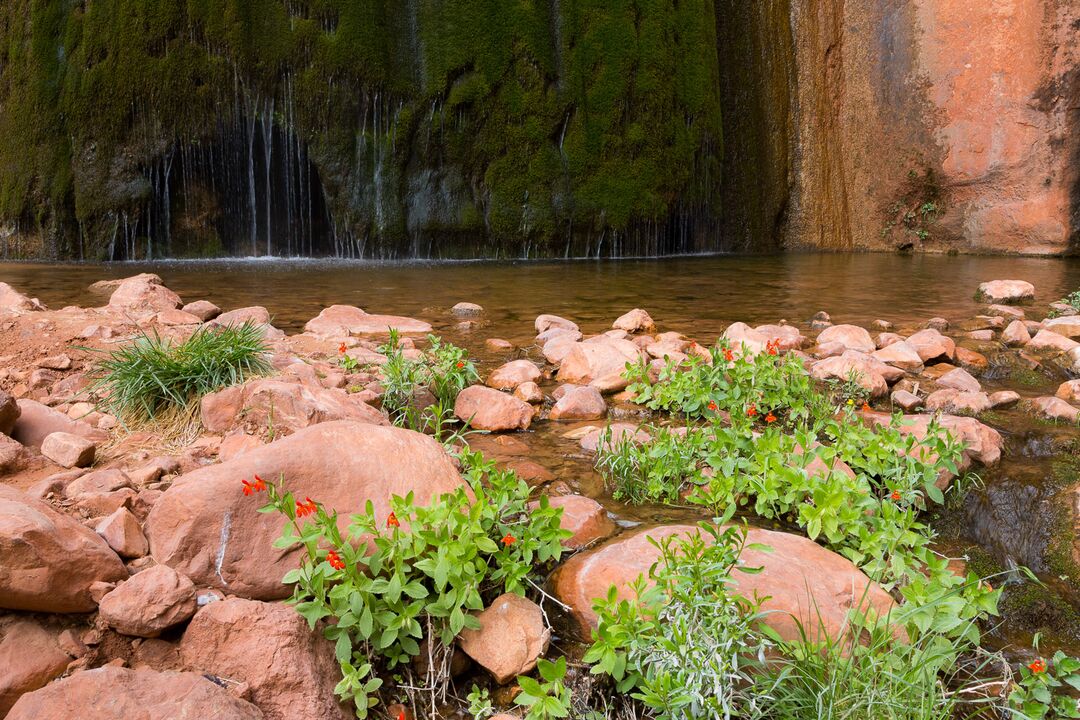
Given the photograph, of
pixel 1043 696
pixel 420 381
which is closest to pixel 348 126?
pixel 420 381

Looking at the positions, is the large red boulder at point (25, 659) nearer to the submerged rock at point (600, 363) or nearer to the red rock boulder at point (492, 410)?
the red rock boulder at point (492, 410)

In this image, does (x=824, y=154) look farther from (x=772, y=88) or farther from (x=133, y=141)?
(x=133, y=141)

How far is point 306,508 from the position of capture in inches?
71.9

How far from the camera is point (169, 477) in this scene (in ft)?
7.82

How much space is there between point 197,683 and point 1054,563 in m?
2.44

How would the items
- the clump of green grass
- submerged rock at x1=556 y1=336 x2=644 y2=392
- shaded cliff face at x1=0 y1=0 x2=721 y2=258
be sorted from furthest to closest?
1. shaded cliff face at x1=0 y1=0 x2=721 y2=258
2. submerged rock at x1=556 y1=336 x2=644 y2=392
3. the clump of green grass

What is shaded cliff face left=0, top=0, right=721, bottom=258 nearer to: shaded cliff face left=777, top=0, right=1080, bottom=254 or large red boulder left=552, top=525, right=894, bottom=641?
shaded cliff face left=777, top=0, right=1080, bottom=254

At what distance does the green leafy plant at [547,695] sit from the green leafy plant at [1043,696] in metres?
0.94

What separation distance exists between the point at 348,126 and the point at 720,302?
6768 mm

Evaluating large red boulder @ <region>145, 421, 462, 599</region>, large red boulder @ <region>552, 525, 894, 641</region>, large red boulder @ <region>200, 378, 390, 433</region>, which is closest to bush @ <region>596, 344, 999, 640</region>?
large red boulder @ <region>552, 525, 894, 641</region>

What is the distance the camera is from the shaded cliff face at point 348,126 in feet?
33.5

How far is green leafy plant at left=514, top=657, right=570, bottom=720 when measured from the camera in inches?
59.5

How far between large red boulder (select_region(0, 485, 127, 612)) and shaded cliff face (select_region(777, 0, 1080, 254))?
14.9 meters

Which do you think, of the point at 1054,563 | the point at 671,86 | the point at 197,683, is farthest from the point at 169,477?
the point at 671,86
